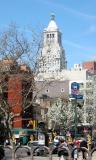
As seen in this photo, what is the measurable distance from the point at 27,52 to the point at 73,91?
5.83 m

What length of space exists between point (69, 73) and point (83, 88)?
65.7 m

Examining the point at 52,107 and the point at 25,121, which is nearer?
the point at 25,121

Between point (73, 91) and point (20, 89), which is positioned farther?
point (20, 89)

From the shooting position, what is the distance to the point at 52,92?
484ft

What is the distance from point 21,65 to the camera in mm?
38969

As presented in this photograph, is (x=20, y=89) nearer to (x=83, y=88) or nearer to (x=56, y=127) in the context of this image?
(x=83, y=88)

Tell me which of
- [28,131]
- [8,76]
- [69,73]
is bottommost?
[28,131]

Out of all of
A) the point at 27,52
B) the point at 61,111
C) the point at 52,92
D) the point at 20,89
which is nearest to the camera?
the point at 27,52

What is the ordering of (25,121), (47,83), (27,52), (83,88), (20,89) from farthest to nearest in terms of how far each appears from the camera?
(83,88) → (25,121) → (20,89) → (47,83) → (27,52)

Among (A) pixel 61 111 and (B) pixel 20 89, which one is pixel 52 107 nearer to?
(A) pixel 61 111

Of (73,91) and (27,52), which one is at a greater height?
(27,52)

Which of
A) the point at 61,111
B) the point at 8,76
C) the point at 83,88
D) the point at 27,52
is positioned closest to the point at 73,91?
the point at 27,52

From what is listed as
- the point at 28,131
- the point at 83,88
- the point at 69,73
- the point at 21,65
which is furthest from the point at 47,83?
the point at 69,73

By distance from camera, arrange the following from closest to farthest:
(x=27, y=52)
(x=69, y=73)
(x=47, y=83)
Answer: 1. (x=27, y=52)
2. (x=47, y=83)
3. (x=69, y=73)
